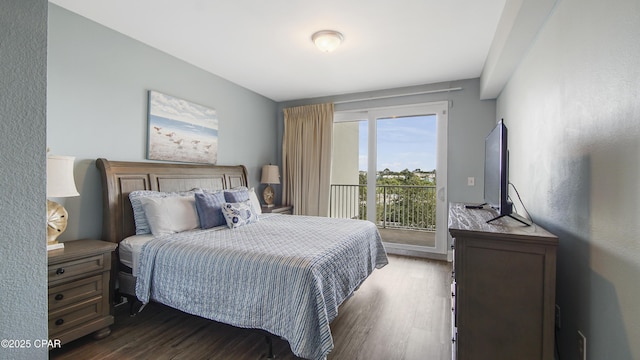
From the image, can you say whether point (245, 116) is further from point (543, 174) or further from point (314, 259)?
point (543, 174)

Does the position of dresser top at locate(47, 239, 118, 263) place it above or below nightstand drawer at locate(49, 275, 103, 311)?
above

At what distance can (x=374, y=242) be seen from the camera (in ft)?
9.90

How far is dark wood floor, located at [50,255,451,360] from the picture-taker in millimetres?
1935

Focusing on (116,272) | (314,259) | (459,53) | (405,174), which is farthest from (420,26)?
(116,272)

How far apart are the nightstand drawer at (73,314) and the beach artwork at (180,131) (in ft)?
4.89

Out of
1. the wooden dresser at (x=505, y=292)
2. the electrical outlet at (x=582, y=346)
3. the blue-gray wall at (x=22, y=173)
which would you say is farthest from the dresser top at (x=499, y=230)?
the blue-gray wall at (x=22, y=173)

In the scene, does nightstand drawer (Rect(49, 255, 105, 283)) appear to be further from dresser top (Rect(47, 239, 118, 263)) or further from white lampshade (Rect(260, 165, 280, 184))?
white lampshade (Rect(260, 165, 280, 184))

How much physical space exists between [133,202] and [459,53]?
3.61 meters

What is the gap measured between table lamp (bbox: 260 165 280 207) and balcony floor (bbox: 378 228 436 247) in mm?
2041

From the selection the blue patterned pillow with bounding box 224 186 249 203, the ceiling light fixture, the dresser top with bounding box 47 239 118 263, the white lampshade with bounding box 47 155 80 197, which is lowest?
the dresser top with bounding box 47 239 118 263

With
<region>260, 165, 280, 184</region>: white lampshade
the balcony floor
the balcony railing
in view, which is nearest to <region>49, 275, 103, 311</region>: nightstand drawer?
<region>260, 165, 280, 184</region>: white lampshade

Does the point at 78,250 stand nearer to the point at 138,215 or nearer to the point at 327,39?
the point at 138,215

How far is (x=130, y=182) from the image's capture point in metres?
2.71

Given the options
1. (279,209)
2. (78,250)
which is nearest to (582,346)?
(78,250)
